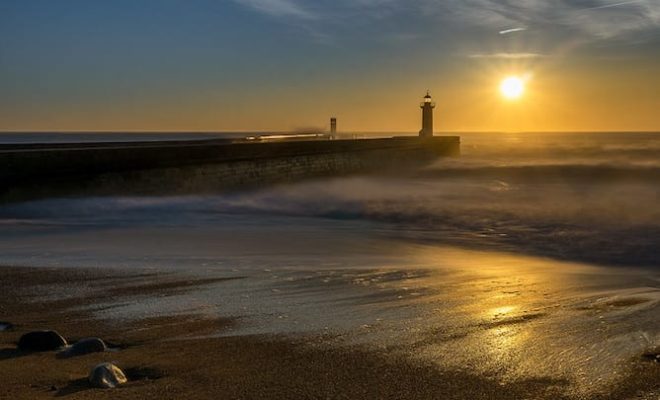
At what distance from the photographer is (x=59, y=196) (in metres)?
12.0

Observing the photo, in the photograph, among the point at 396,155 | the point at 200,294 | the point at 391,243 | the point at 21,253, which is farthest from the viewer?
the point at 396,155

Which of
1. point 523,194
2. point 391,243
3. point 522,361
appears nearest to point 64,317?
point 522,361

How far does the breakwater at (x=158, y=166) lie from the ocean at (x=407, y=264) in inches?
17.4

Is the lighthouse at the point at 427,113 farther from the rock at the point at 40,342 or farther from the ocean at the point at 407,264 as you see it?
the rock at the point at 40,342

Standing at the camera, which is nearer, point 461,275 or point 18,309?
point 18,309

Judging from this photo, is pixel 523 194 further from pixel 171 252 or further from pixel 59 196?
pixel 171 252

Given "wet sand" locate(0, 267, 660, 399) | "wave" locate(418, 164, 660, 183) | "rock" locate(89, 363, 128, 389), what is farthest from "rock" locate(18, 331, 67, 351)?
"wave" locate(418, 164, 660, 183)

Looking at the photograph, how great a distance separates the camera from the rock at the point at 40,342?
3447 mm

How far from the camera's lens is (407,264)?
6.85m

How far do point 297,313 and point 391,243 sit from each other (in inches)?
187

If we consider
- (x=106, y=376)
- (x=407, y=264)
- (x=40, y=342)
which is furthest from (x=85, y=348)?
(x=407, y=264)

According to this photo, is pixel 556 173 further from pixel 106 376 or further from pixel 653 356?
pixel 106 376

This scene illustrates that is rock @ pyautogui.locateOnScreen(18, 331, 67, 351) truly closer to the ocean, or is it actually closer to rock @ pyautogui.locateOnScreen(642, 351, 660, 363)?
the ocean

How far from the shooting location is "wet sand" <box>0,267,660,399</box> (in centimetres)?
291
